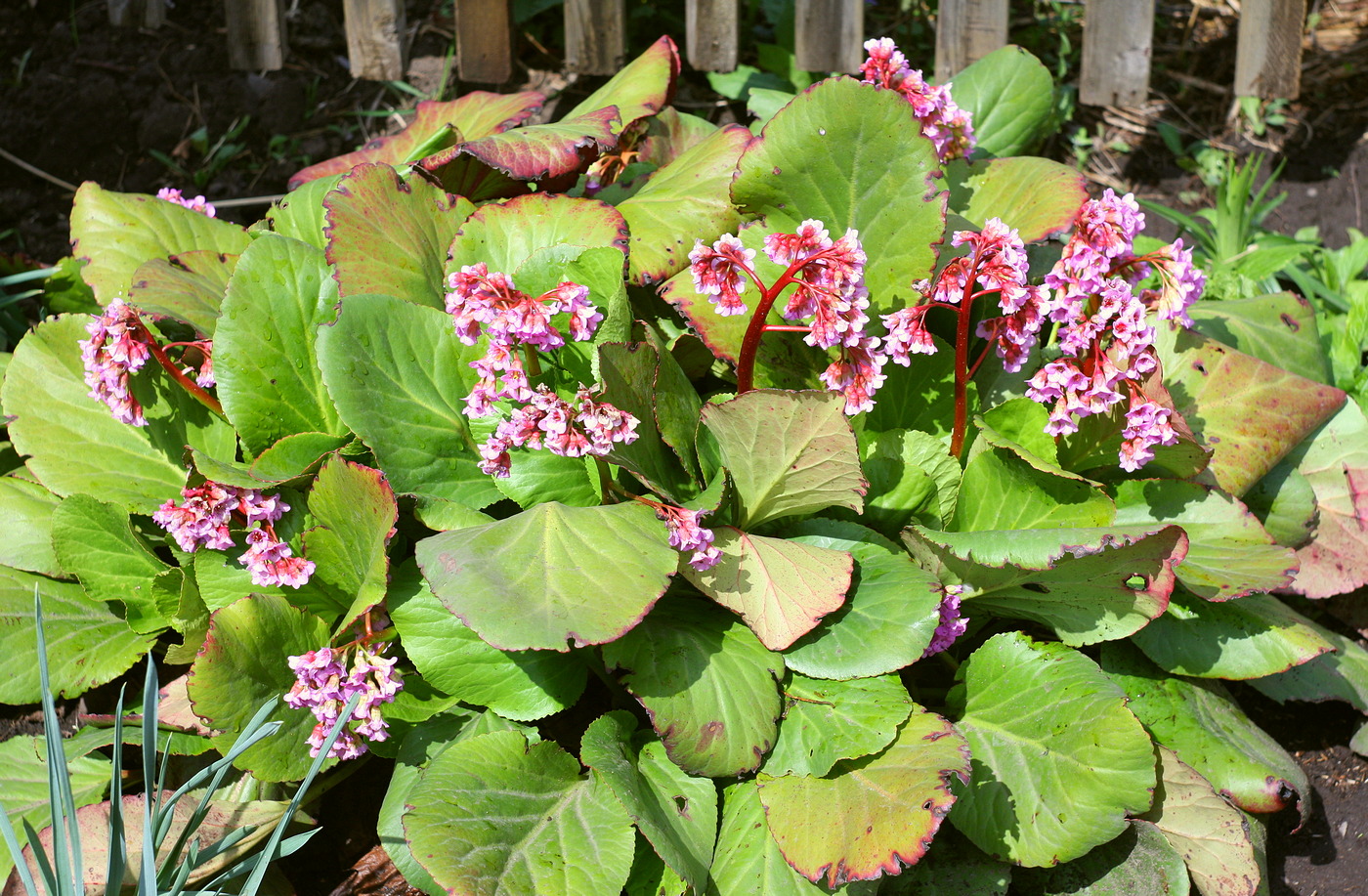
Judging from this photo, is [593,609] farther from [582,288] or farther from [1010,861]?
[1010,861]

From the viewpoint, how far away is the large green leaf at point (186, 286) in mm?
2131

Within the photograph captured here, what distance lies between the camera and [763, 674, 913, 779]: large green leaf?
1.81 metres

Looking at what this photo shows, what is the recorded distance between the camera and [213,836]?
196 cm

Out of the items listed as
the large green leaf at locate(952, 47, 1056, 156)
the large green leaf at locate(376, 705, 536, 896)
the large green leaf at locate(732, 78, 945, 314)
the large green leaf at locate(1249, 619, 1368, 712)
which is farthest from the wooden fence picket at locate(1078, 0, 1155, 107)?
the large green leaf at locate(376, 705, 536, 896)

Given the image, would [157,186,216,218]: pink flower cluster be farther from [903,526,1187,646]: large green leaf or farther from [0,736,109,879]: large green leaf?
[903,526,1187,646]: large green leaf

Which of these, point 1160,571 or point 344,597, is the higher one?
point 1160,571

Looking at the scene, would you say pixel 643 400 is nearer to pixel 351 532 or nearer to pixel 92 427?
pixel 351 532

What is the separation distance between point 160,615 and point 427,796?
86 cm

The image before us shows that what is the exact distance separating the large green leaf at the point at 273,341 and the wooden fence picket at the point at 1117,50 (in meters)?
2.50

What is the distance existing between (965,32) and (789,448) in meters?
2.16

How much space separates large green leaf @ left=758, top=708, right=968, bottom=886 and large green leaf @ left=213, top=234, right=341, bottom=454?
1.18m

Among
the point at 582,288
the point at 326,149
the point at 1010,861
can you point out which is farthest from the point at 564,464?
the point at 326,149

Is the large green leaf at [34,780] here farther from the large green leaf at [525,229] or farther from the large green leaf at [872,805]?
the large green leaf at [872,805]

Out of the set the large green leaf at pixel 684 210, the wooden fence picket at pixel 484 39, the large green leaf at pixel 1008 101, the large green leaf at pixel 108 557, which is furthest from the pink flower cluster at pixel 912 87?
the large green leaf at pixel 108 557
